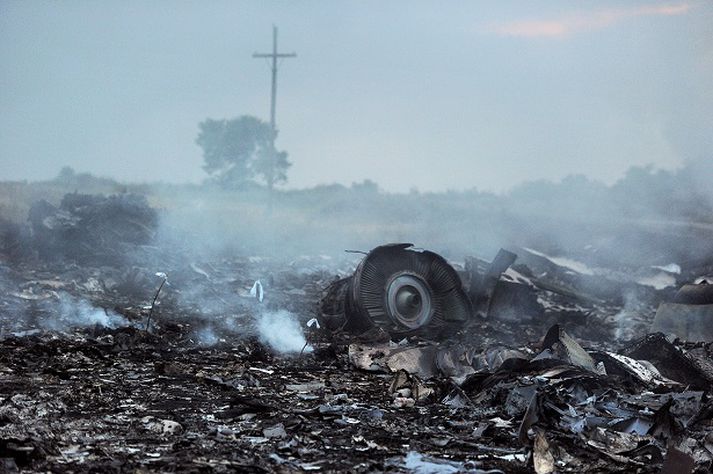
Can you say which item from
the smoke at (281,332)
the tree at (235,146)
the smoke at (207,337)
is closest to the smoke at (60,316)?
the smoke at (207,337)

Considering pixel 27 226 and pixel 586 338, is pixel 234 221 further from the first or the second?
pixel 586 338

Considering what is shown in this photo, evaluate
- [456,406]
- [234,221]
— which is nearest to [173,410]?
[456,406]

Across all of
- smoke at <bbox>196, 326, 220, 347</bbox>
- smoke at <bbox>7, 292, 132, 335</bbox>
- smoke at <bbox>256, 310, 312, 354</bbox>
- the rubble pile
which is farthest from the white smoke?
the rubble pile

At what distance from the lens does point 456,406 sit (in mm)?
6312

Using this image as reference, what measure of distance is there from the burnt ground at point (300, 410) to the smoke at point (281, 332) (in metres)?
0.20

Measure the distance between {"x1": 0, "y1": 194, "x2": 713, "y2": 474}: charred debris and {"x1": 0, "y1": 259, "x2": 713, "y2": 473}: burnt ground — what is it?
0.07 ft

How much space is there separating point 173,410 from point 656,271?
13.2m

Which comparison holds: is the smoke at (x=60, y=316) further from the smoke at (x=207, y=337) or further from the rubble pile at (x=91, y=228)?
the rubble pile at (x=91, y=228)

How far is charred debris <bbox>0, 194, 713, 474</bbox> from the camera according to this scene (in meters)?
4.83

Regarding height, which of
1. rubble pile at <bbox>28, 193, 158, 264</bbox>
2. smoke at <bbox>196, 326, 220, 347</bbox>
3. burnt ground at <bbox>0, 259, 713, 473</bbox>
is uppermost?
rubble pile at <bbox>28, 193, 158, 264</bbox>

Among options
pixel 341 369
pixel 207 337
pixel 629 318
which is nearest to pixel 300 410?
pixel 341 369

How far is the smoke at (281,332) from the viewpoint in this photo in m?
9.07

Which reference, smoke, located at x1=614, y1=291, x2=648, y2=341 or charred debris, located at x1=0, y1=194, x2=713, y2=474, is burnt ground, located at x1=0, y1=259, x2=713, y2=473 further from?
smoke, located at x1=614, y1=291, x2=648, y2=341

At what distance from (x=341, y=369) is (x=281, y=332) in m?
1.93
